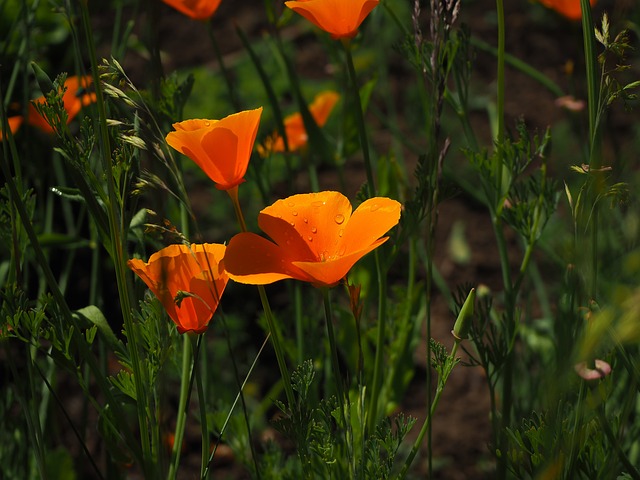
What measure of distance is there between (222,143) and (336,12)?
0.20m

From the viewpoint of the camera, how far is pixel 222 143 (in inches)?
28.8

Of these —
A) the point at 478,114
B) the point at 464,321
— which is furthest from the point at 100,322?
the point at 478,114

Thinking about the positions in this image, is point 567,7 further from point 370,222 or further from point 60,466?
point 60,466

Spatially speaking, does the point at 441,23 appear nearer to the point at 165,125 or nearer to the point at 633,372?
the point at 633,372

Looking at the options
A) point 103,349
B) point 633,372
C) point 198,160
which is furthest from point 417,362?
→ point 198,160

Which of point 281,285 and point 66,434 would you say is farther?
point 281,285

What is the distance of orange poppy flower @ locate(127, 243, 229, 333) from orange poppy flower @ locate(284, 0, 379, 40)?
239mm

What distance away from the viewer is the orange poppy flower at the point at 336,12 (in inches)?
32.2

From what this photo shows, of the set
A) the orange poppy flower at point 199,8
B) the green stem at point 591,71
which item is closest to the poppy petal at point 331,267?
the green stem at point 591,71

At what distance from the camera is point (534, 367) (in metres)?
1.56

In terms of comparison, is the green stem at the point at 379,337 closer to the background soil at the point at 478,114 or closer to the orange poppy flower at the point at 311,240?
the orange poppy flower at the point at 311,240

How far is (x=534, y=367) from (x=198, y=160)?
999 millimetres

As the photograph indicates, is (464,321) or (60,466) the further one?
(60,466)

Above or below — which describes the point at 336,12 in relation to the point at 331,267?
above
